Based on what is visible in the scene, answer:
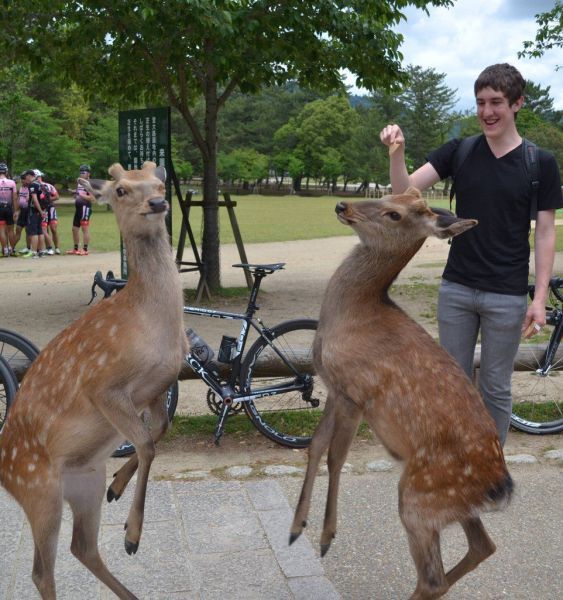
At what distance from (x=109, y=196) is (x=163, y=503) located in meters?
2.12

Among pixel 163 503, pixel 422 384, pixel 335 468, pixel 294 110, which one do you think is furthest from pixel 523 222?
pixel 294 110

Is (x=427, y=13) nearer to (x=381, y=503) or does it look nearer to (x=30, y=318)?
(x=30, y=318)

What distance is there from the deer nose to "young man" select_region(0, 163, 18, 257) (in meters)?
14.8

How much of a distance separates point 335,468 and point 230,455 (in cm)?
232

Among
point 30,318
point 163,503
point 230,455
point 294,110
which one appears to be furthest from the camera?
point 294,110

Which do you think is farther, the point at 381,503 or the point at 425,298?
the point at 425,298

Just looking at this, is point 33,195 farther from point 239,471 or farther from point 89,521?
point 89,521

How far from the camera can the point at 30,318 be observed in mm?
10180

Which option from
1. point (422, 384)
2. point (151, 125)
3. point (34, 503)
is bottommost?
point (34, 503)

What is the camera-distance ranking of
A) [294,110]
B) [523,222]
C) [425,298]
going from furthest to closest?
[294,110]
[425,298]
[523,222]

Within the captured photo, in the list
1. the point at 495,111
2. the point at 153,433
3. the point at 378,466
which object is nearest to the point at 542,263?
the point at 495,111

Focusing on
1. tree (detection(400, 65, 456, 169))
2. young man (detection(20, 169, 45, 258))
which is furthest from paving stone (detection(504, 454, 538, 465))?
tree (detection(400, 65, 456, 169))

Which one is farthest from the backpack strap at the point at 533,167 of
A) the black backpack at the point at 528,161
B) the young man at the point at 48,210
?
the young man at the point at 48,210

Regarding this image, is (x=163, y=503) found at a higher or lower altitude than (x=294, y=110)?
lower
